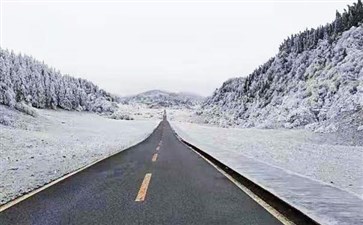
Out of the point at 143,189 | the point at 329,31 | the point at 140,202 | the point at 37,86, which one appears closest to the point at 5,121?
the point at 143,189

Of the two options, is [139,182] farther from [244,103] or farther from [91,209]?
[244,103]

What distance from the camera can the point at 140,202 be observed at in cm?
773

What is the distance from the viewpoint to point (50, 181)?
10828mm

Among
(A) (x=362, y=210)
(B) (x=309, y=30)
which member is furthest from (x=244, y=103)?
(A) (x=362, y=210)

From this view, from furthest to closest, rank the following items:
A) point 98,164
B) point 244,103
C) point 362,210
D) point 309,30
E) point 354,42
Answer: point 244,103 → point 309,30 → point 354,42 → point 98,164 → point 362,210

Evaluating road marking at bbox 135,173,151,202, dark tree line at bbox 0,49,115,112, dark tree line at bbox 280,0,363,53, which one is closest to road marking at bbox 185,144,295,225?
road marking at bbox 135,173,151,202

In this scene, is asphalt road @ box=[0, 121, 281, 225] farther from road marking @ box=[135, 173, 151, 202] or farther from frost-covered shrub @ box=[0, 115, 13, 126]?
frost-covered shrub @ box=[0, 115, 13, 126]

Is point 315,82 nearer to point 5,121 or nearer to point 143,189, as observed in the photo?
point 5,121

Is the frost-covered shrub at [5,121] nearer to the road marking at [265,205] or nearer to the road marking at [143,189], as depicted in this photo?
the road marking at [143,189]

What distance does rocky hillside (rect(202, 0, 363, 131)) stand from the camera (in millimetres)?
53094

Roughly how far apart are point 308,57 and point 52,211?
8374 cm

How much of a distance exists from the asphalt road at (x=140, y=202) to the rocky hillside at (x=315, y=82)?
39.1 meters

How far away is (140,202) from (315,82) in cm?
6538

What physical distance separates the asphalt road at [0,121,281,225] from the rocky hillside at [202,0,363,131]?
39072 mm
